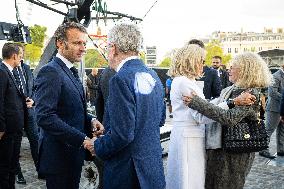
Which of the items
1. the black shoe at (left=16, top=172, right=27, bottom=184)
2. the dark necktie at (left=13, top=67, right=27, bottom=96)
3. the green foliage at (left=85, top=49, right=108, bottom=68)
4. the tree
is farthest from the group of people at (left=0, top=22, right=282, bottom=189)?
the tree

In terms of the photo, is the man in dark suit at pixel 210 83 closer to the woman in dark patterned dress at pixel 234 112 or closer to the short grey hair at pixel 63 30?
the woman in dark patterned dress at pixel 234 112

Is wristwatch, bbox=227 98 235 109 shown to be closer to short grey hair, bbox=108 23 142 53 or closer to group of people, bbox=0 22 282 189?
group of people, bbox=0 22 282 189

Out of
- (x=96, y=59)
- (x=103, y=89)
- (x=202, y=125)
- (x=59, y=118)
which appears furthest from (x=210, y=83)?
(x=96, y=59)

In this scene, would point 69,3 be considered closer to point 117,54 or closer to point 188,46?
point 188,46

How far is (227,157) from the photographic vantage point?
→ 303 centimetres

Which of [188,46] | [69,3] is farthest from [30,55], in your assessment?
[188,46]

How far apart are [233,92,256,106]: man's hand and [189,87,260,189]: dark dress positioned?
0.04 metres

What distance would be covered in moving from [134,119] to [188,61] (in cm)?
115

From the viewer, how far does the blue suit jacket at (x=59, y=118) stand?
2418mm

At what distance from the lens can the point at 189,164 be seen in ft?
10.1

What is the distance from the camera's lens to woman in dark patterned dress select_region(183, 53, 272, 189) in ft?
9.40

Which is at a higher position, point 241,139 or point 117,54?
point 117,54

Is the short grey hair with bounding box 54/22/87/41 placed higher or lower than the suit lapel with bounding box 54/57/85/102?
higher

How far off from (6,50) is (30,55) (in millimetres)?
43694
